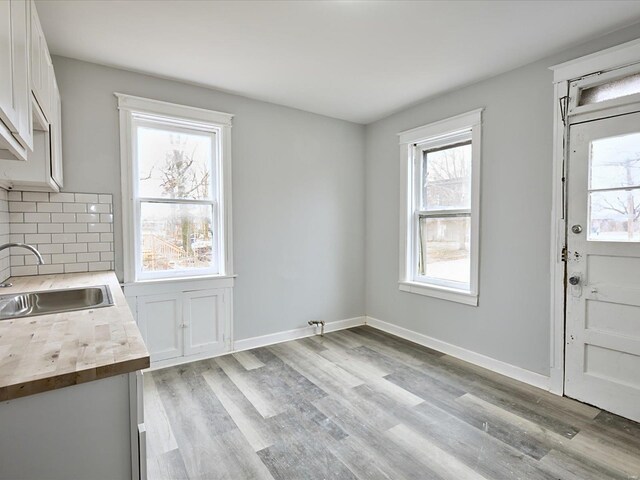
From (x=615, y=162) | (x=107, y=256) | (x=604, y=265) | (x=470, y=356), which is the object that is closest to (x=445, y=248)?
(x=470, y=356)

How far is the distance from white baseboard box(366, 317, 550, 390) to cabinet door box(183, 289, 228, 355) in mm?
1938

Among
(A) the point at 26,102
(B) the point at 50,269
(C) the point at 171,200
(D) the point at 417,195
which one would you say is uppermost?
(A) the point at 26,102

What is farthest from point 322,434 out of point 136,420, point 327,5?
point 327,5

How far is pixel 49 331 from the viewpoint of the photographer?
126cm

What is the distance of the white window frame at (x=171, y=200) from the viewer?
9.34ft

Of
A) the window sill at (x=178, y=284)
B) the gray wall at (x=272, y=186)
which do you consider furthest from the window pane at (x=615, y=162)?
the window sill at (x=178, y=284)

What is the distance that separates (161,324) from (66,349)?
2088mm

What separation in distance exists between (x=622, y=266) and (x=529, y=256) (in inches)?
22.9

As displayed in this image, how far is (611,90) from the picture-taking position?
7.54ft

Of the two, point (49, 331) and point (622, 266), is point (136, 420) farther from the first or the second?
point (622, 266)

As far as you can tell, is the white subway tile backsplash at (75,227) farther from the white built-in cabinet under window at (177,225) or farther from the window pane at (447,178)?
the window pane at (447,178)

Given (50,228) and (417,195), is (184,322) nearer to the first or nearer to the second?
(50,228)

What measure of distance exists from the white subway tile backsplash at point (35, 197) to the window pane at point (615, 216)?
13.1 feet

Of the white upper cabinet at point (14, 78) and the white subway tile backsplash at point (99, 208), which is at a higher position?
the white upper cabinet at point (14, 78)
